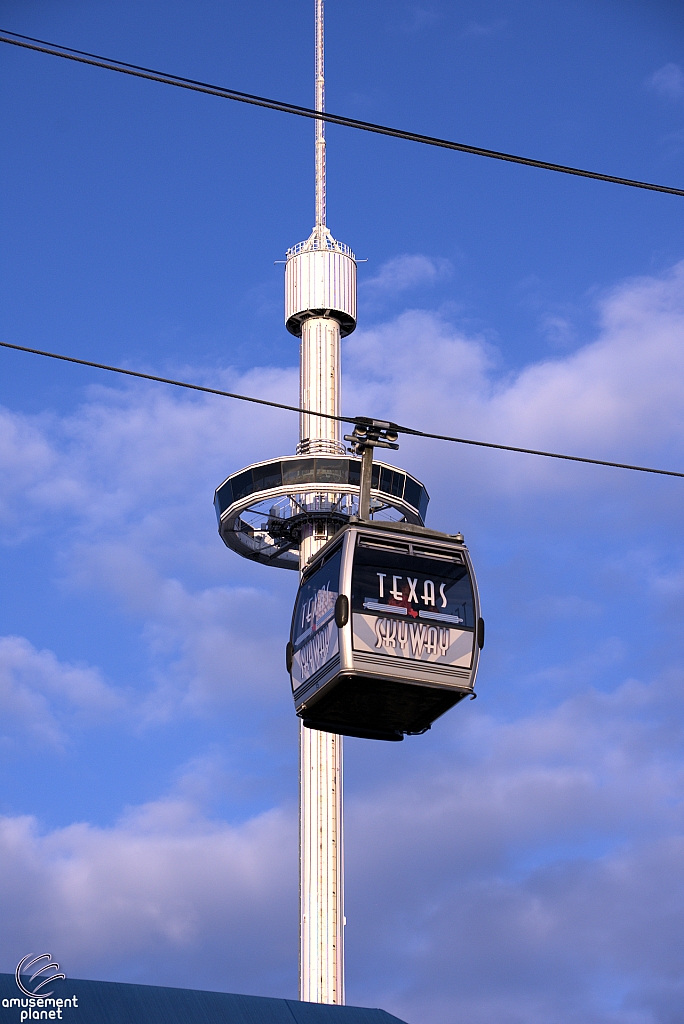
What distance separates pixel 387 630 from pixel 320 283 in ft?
236

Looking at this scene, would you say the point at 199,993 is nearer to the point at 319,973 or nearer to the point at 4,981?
the point at 4,981

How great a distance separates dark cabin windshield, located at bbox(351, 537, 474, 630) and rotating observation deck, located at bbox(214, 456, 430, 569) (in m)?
56.3

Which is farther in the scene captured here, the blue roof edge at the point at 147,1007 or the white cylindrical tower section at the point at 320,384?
the white cylindrical tower section at the point at 320,384

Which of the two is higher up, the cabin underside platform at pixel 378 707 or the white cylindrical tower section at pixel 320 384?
the white cylindrical tower section at pixel 320 384

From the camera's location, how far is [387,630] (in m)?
18.9

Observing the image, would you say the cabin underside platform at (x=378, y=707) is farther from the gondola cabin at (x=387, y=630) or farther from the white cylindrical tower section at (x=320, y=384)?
the white cylindrical tower section at (x=320, y=384)

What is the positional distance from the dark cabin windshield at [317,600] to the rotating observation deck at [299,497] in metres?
55.4

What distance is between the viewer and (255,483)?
257ft

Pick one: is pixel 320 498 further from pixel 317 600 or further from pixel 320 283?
pixel 317 600

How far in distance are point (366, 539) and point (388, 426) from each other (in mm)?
1350

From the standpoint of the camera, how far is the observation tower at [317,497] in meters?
73.1

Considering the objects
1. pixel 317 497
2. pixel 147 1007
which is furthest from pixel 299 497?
pixel 147 1007

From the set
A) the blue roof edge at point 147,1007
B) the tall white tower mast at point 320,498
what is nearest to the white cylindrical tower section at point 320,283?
the tall white tower mast at point 320,498

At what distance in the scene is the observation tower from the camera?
73.1m
